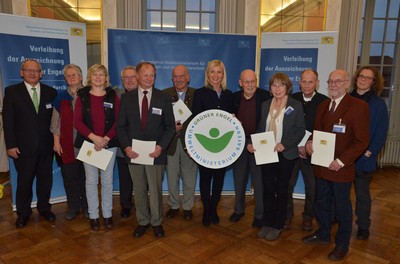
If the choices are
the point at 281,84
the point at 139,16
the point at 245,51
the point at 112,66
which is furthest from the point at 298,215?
the point at 139,16

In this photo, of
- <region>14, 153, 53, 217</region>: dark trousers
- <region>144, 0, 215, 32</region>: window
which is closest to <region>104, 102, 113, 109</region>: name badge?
<region>14, 153, 53, 217</region>: dark trousers

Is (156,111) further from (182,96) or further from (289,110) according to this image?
(289,110)

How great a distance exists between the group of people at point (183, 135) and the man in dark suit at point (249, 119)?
10 millimetres

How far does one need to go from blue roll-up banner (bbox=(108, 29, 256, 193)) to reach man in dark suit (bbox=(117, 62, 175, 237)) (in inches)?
52.7

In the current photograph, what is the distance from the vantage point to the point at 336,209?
2748 mm

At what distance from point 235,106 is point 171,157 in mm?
936

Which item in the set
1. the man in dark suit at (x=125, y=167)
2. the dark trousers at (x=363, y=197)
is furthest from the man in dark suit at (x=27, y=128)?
the dark trousers at (x=363, y=197)

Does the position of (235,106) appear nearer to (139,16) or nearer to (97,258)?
(97,258)

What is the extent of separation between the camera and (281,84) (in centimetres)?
279

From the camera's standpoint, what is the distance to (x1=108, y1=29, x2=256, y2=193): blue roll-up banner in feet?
13.5

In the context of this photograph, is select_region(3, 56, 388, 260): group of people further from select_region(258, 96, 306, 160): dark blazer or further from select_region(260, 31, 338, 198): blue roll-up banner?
select_region(260, 31, 338, 198): blue roll-up banner

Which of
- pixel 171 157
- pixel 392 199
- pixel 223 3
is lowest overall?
pixel 392 199

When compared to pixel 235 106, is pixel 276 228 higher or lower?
lower

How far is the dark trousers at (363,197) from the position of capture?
10.1ft
